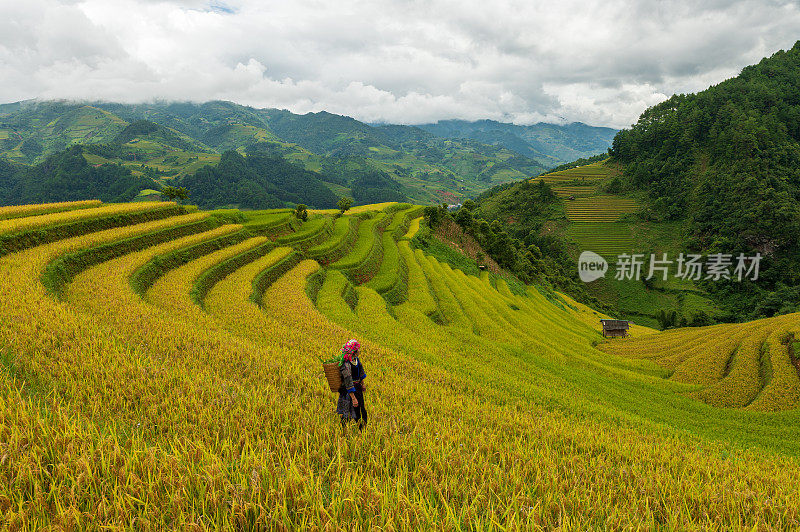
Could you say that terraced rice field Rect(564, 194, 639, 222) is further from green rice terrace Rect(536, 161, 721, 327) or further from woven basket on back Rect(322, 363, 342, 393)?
woven basket on back Rect(322, 363, 342, 393)

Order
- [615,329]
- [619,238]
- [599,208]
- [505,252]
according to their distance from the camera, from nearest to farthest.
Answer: [615,329], [505,252], [619,238], [599,208]

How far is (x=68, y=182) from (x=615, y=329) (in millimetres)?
236196

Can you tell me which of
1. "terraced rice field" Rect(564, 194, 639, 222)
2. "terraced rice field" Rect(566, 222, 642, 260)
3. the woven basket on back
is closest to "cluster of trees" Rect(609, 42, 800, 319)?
"terraced rice field" Rect(564, 194, 639, 222)

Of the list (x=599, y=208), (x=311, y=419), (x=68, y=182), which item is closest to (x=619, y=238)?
(x=599, y=208)

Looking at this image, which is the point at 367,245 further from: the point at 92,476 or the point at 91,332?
the point at 92,476

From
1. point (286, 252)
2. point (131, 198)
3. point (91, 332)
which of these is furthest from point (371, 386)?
point (131, 198)

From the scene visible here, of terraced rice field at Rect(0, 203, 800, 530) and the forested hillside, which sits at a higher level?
the forested hillside

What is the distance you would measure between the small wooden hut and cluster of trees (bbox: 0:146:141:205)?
186634mm

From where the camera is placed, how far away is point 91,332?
25.3 ft

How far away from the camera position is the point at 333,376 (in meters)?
5.06

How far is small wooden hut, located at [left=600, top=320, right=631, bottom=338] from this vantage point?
1294 inches

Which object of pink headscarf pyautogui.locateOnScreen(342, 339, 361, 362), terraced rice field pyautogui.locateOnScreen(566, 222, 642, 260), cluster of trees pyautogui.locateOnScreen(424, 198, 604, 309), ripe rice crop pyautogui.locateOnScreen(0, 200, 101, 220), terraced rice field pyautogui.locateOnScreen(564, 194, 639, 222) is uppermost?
terraced rice field pyautogui.locateOnScreen(564, 194, 639, 222)

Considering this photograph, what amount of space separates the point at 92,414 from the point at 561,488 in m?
6.24

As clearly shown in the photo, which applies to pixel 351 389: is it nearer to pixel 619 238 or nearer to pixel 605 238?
pixel 605 238
